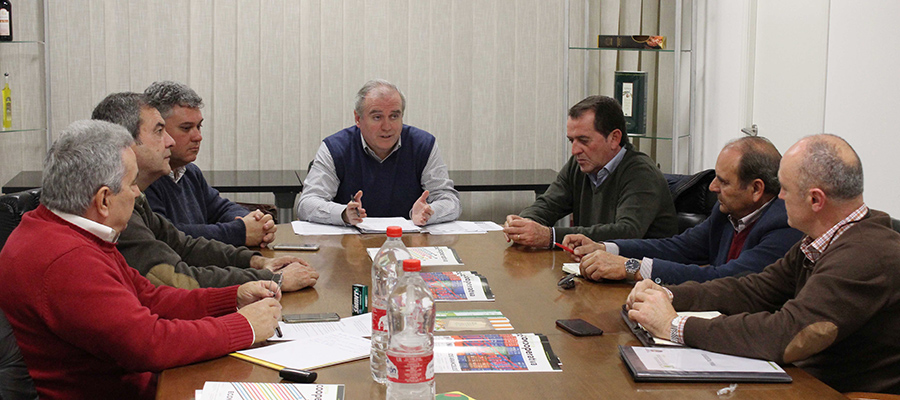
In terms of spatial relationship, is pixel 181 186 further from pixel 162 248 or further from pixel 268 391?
pixel 268 391

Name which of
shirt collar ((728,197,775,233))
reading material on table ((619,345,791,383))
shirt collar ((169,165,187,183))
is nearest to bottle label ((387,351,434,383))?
reading material on table ((619,345,791,383))

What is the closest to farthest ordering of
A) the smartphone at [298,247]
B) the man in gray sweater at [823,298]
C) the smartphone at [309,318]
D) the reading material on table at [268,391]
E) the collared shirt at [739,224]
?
the reading material on table at [268,391], the man in gray sweater at [823,298], the smartphone at [309,318], the collared shirt at [739,224], the smartphone at [298,247]

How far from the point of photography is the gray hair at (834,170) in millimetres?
1810

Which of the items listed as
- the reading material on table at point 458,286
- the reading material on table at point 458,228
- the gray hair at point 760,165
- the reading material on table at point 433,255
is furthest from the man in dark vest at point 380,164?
the gray hair at point 760,165

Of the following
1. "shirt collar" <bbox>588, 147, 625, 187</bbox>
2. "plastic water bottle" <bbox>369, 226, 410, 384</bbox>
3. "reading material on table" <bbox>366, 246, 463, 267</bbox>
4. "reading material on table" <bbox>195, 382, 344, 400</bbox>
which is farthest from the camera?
"shirt collar" <bbox>588, 147, 625, 187</bbox>

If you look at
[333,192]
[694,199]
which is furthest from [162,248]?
[694,199]

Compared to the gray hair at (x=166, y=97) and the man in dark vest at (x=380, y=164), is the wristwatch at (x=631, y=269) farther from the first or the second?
the gray hair at (x=166, y=97)

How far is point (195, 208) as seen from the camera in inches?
127

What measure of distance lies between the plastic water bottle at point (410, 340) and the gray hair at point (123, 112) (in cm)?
123

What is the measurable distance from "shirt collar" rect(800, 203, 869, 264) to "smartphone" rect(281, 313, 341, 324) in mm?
1166

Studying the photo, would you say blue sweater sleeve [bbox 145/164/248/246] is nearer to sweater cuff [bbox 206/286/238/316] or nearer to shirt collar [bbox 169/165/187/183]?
shirt collar [bbox 169/165/187/183]

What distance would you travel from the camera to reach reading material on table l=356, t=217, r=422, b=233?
3.22 meters

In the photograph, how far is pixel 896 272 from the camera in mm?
1704

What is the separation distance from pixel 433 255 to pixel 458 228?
590 mm
